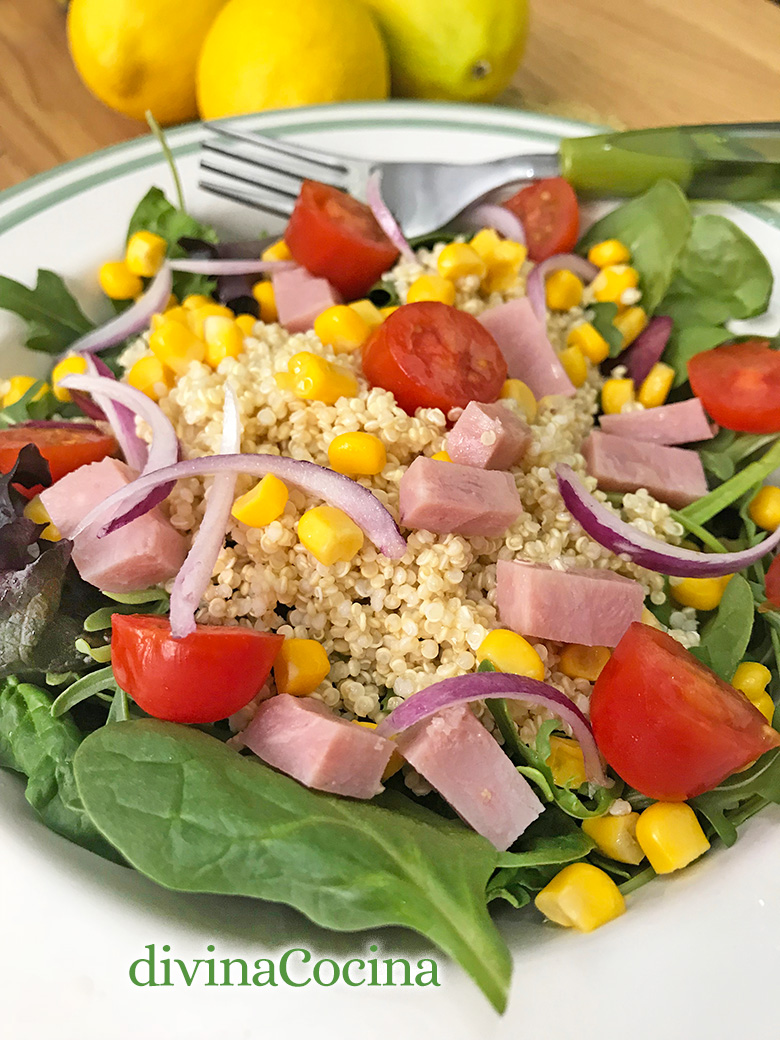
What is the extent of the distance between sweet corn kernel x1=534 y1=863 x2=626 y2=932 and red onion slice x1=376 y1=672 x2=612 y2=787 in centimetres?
29

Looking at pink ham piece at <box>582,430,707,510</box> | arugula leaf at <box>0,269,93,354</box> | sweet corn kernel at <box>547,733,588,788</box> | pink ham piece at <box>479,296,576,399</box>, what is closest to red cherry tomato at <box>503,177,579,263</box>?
pink ham piece at <box>479,296,576,399</box>

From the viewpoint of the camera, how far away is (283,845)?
134 cm

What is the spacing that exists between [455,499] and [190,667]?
0.61 meters

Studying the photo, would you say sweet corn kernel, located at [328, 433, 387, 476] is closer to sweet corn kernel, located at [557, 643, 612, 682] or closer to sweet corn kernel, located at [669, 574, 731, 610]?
sweet corn kernel, located at [557, 643, 612, 682]

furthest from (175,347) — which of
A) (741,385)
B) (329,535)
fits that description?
(741,385)

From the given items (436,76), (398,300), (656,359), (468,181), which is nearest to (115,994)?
(398,300)

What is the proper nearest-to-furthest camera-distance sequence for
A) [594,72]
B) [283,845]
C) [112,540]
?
[283,845], [112,540], [594,72]

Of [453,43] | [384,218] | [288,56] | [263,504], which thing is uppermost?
[453,43]

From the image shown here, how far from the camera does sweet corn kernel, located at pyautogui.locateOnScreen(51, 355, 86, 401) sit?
2.23 m

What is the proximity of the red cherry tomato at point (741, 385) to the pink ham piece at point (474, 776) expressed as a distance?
4.13 feet

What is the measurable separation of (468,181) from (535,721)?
1744 mm

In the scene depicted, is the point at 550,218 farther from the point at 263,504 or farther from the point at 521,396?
the point at 263,504

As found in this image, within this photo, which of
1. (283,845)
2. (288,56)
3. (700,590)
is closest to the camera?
(283,845)

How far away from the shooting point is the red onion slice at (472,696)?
4.99 ft
